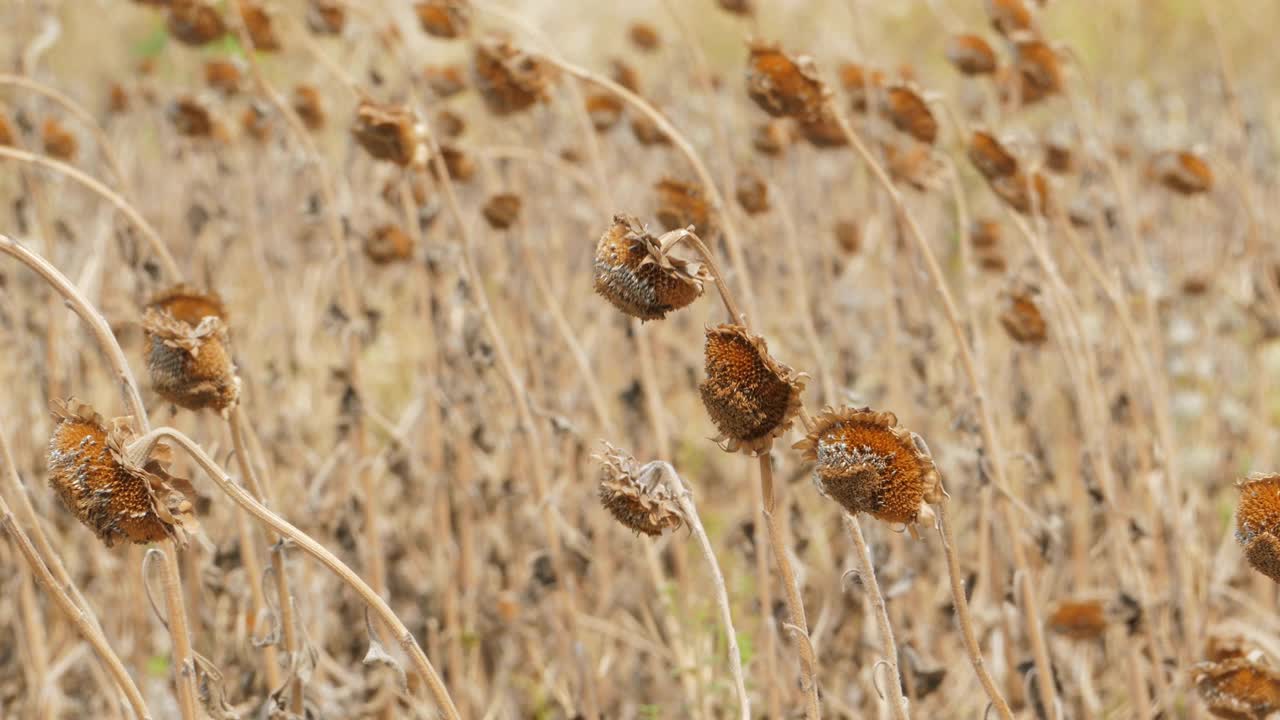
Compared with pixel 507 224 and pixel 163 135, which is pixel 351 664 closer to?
pixel 507 224

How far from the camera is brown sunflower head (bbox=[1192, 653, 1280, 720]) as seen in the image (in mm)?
1516

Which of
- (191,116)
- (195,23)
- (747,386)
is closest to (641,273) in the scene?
(747,386)

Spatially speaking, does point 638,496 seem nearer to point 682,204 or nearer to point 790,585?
point 790,585

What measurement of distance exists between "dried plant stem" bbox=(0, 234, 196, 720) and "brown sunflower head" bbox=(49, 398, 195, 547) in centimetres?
5

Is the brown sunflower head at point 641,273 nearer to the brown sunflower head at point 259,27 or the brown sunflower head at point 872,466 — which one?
the brown sunflower head at point 872,466

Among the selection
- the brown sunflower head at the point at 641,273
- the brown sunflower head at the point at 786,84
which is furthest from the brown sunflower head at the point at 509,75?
the brown sunflower head at the point at 641,273

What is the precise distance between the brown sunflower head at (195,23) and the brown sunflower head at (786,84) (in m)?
1.30

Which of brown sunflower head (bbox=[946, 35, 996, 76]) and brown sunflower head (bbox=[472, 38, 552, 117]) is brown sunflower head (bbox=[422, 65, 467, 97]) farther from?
brown sunflower head (bbox=[946, 35, 996, 76])

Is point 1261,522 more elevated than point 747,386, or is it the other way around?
point 1261,522

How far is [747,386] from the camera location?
117 cm

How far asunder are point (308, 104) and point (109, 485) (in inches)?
78.7

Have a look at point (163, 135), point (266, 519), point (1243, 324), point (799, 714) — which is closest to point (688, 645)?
point (799, 714)

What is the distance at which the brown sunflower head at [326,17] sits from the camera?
2697mm

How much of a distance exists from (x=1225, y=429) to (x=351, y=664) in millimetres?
2355
